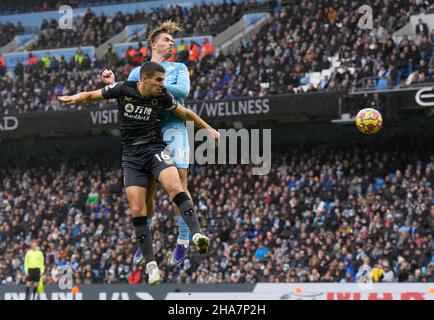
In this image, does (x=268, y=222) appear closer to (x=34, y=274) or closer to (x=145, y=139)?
(x=34, y=274)

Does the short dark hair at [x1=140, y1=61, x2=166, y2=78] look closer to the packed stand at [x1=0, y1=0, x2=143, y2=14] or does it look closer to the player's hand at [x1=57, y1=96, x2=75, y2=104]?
the player's hand at [x1=57, y1=96, x2=75, y2=104]

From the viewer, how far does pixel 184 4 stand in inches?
1483

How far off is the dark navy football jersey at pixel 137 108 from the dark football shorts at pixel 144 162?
0.30 ft

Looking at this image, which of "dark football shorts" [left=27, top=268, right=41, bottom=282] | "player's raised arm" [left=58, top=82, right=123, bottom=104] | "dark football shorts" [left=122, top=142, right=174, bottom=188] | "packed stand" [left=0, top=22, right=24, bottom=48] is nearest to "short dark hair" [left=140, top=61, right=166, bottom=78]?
"player's raised arm" [left=58, top=82, right=123, bottom=104]

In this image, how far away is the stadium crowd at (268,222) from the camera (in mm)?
24047

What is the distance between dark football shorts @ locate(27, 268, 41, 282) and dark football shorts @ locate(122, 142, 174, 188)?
48.7 ft

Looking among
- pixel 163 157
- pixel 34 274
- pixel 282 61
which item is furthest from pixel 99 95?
pixel 282 61

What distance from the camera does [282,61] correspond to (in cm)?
3039

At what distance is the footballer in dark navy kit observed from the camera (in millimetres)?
10375

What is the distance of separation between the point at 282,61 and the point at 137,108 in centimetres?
2030
